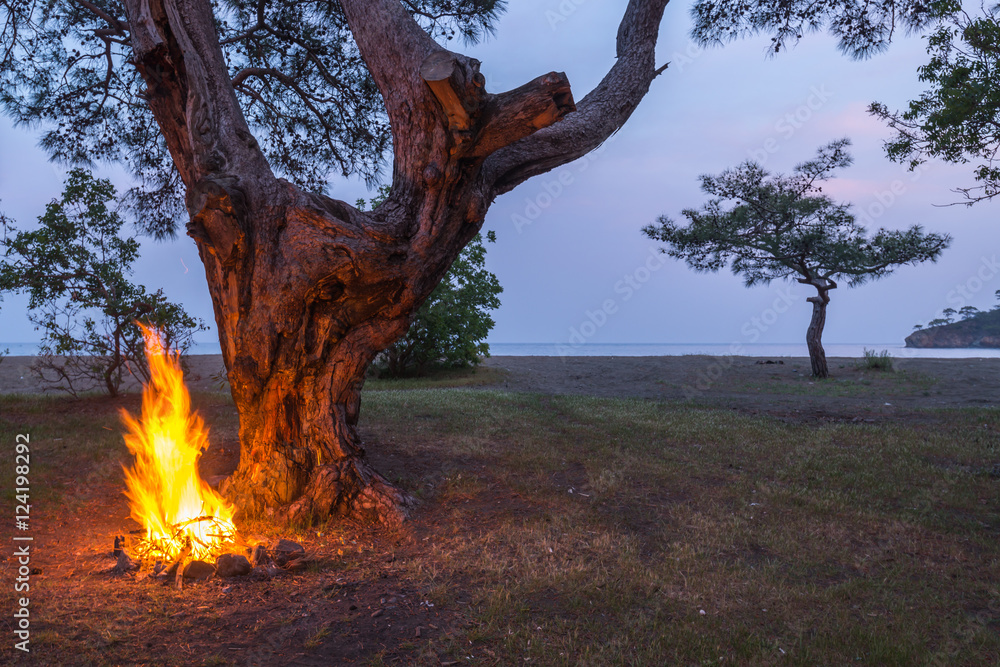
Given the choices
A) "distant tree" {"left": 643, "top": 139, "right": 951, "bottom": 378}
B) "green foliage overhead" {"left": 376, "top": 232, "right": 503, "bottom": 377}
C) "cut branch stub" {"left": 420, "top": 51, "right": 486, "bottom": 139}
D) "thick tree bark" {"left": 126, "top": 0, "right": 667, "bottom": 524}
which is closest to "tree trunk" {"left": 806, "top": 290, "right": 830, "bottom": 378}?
"distant tree" {"left": 643, "top": 139, "right": 951, "bottom": 378}

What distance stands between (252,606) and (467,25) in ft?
23.5

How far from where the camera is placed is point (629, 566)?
368 centimetres

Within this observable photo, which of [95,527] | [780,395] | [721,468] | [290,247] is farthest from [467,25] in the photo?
[780,395]

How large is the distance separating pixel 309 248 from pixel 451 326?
1271 centimetres

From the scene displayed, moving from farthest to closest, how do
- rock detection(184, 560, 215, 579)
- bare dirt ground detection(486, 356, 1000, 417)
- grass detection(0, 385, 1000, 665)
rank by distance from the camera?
bare dirt ground detection(486, 356, 1000, 417) < rock detection(184, 560, 215, 579) < grass detection(0, 385, 1000, 665)

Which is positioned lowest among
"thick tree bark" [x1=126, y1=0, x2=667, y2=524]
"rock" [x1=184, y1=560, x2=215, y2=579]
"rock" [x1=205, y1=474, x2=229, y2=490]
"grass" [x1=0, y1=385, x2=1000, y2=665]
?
"grass" [x1=0, y1=385, x2=1000, y2=665]

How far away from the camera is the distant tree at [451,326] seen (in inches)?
653

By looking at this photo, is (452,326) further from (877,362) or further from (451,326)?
(877,362)

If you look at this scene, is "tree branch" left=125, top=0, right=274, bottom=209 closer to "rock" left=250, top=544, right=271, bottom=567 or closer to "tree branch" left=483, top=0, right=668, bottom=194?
"tree branch" left=483, top=0, right=668, bottom=194

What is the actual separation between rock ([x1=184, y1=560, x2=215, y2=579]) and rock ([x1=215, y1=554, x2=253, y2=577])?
0.04 meters

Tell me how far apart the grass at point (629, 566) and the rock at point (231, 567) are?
6.4 inches

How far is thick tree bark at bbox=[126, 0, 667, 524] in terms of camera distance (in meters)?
4.36

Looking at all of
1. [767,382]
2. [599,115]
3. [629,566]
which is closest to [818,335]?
[767,382]

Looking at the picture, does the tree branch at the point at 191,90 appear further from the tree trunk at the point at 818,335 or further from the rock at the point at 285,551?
the tree trunk at the point at 818,335
